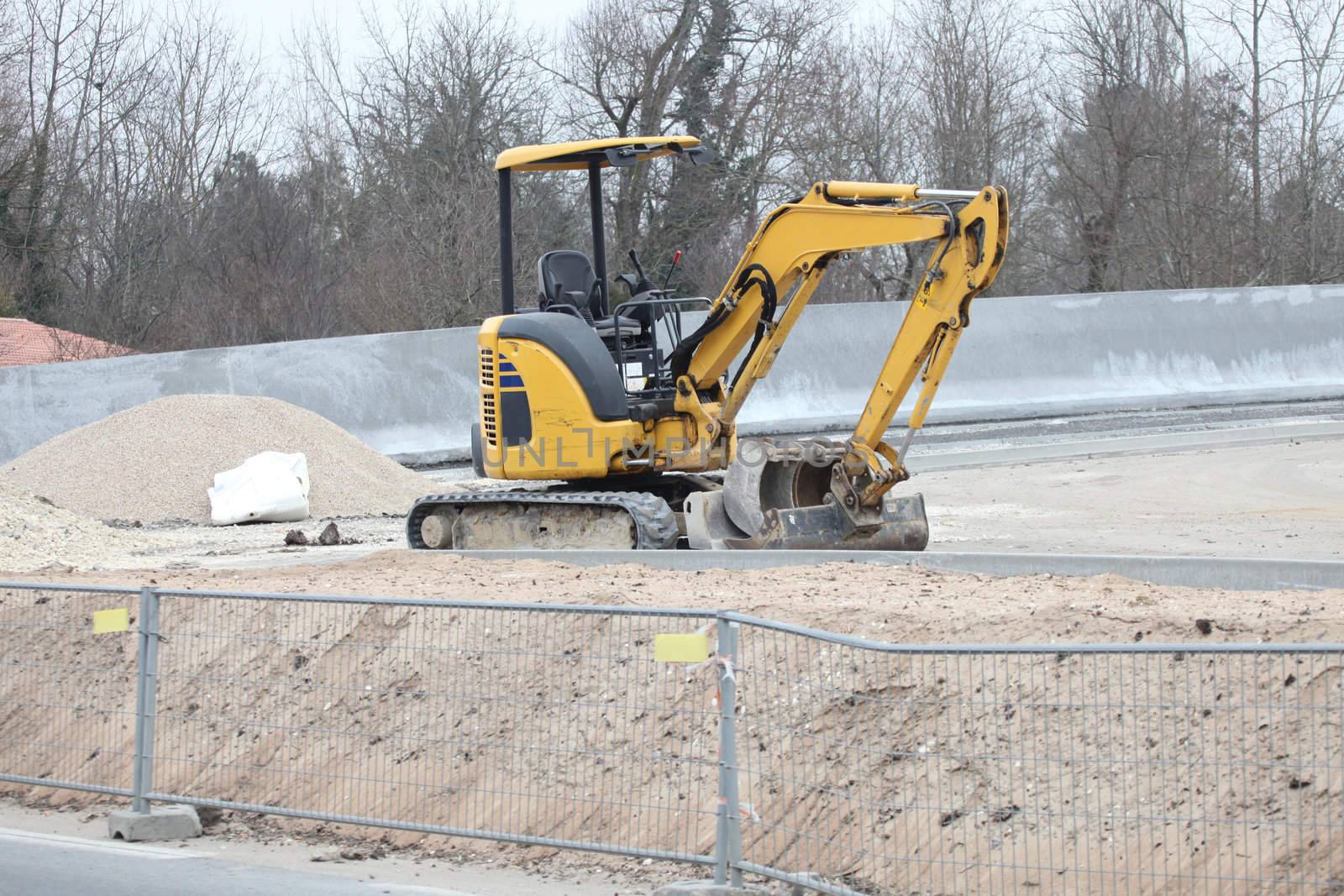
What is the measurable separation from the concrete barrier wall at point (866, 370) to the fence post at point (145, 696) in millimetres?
14806

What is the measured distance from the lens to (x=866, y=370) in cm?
2498

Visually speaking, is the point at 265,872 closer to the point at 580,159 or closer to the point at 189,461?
the point at 580,159

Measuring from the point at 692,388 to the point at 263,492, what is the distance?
21.1 feet

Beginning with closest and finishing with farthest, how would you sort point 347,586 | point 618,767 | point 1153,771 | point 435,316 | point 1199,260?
point 1153,771 < point 618,767 < point 347,586 < point 435,316 < point 1199,260

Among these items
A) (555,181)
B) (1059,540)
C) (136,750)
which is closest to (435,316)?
(555,181)

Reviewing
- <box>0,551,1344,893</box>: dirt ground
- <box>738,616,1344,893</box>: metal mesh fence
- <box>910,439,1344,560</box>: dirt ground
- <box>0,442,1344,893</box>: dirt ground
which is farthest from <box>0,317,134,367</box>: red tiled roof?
<box>738,616,1344,893</box>: metal mesh fence

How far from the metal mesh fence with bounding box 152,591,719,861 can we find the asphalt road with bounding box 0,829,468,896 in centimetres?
29

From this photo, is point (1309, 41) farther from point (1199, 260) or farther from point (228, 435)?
point (228, 435)

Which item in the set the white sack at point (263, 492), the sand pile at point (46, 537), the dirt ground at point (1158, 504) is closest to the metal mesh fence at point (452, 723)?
the sand pile at point (46, 537)

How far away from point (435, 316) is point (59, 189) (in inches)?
414

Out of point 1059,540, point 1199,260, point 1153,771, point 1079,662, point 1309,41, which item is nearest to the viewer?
point 1153,771

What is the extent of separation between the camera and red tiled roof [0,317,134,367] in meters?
28.3

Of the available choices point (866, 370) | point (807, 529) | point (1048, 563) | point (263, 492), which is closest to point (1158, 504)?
point (807, 529)

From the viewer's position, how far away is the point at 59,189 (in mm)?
35312
